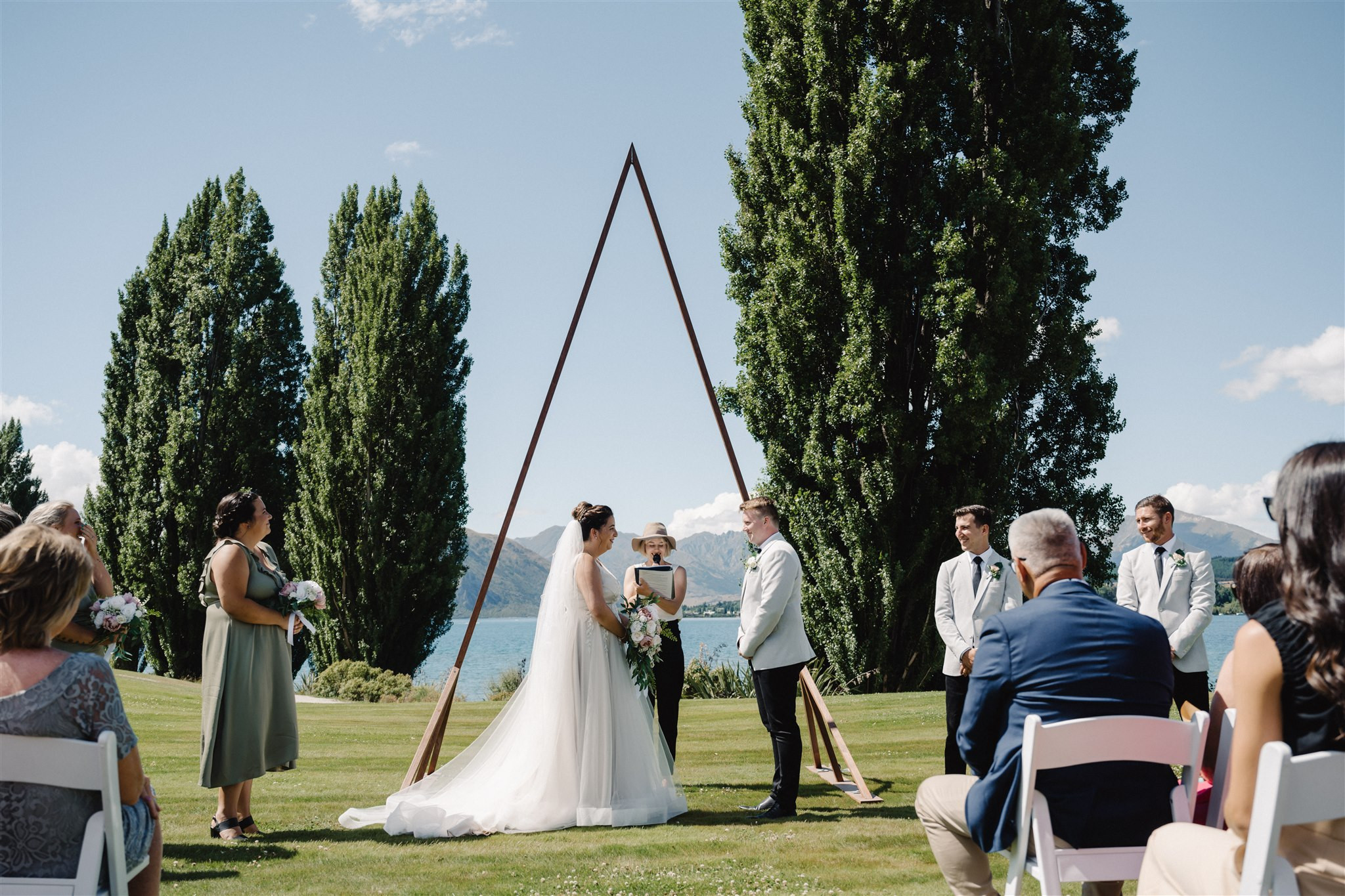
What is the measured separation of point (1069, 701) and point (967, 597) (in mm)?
3034

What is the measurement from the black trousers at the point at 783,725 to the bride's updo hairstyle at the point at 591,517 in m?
1.46

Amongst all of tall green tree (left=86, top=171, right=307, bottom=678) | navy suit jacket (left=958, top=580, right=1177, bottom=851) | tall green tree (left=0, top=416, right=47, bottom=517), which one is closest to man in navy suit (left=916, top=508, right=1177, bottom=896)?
navy suit jacket (left=958, top=580, right=1177, bottom=851)

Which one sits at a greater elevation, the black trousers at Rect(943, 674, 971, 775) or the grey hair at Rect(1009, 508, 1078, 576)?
the grey hair at Rect(1009, 508, 1078, 576)

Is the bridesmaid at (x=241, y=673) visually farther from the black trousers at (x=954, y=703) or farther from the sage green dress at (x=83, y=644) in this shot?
the black trousers at (x=954, y=703)

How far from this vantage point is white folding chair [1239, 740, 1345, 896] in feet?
6.90

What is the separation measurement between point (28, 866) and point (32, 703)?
0.51m

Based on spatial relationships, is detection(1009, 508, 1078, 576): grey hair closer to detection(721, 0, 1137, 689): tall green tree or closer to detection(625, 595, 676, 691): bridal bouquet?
detection(625, 595, 676, 691): bridal bouquet

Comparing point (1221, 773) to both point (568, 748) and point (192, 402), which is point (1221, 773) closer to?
point (568, 748)

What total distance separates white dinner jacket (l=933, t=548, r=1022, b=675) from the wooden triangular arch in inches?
41.0

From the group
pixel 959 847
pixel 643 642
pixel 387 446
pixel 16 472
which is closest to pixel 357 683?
pixel 387 446

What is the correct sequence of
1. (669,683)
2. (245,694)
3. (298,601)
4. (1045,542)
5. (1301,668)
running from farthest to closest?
(669,683)
(298,601)
(245,694)
(1045,542)
(1301,668)

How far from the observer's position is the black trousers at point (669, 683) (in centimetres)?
673

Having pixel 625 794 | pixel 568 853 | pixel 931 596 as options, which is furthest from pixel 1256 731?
pixel 931 596

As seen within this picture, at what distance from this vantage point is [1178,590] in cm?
650
